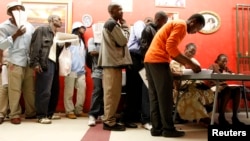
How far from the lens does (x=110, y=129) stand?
2.91 metres

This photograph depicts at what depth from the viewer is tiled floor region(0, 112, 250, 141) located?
2.53 meters

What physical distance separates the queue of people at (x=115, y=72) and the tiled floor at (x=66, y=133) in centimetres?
11

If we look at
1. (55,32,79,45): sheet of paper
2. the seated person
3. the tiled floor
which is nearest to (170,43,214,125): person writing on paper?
the tiled floor

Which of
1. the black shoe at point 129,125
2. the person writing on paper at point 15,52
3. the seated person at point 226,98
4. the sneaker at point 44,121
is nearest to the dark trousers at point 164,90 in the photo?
the black shoe at point 129,125

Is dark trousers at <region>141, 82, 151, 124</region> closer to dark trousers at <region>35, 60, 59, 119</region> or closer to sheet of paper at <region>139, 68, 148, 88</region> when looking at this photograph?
sheet of paper at <region>139, 68, 148, 88</region>

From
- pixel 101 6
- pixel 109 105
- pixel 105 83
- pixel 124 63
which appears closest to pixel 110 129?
pixel 109 105

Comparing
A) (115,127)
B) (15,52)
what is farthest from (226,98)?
(15,52)

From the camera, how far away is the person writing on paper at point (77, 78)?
405cm

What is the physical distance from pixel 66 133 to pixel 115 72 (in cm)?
78

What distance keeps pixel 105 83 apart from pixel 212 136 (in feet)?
4.55

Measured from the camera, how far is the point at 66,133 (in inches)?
109

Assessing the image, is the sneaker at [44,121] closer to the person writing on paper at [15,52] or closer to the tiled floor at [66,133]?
the tiled floor at [66,133]

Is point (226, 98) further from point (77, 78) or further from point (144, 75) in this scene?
point (77, 78)

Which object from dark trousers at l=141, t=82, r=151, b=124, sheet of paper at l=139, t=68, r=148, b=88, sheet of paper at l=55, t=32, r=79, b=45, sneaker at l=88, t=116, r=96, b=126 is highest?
sheet of paper at l=55, t=32, r=79, b=45
